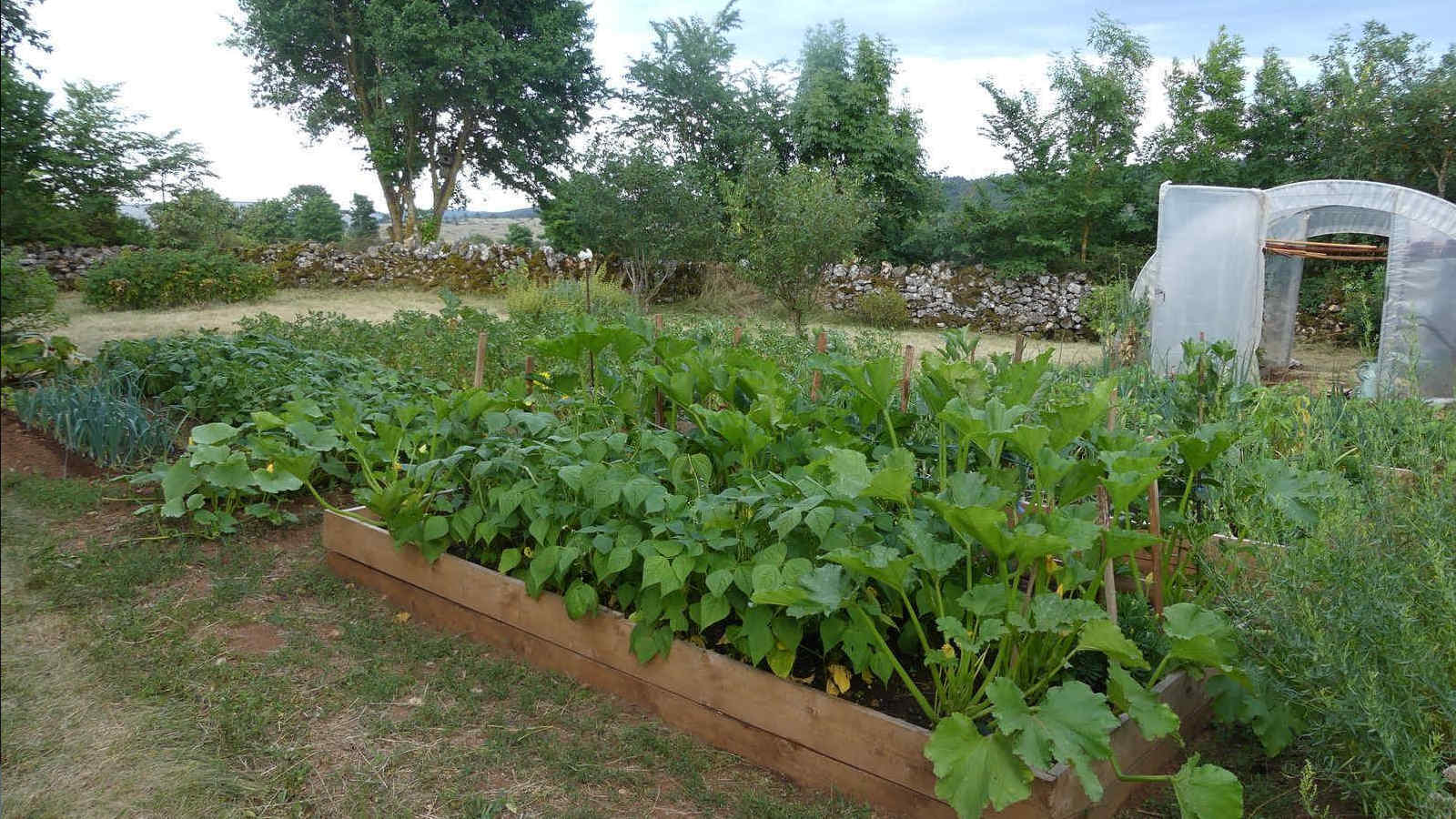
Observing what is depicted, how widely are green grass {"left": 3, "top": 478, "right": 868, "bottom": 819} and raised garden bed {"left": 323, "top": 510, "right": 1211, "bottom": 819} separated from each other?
0.06m

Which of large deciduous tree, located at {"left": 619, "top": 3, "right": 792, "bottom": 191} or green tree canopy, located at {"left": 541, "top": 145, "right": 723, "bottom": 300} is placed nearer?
green tree canopy, located at {"left": 541, "top": 145, "right": 723, "bottom": 300}

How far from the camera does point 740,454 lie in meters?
2.37

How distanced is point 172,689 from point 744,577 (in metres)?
1.55

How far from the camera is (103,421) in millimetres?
3764

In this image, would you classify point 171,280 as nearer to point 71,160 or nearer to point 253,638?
point 71,160

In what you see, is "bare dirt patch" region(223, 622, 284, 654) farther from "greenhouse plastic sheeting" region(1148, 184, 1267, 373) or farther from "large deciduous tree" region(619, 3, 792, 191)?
"large deciduous tree" region(619, 3, 792, 191)

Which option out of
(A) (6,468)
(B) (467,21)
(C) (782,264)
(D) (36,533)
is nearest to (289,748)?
(D) (36,533)

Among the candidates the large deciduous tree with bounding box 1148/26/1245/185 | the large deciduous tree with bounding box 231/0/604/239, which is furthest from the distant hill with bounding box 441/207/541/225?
the large deciduous tree with bounding box 1148/26/1245/185

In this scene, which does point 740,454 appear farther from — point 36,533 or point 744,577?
point 36,533

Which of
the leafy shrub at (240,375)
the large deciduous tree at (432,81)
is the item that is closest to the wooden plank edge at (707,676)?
the leafy shrub at (240,375)

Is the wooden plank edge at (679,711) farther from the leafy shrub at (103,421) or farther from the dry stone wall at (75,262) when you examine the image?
the dry stone wall at (75,262)

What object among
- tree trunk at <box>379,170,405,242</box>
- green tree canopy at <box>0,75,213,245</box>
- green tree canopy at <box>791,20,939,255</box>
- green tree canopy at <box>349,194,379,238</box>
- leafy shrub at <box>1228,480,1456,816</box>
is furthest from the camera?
green tree canopy at <box>349,194,379,238</box>

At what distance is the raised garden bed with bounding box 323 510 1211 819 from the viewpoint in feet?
5.71

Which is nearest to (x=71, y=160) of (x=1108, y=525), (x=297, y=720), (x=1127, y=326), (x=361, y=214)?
(x=297, y=720)
